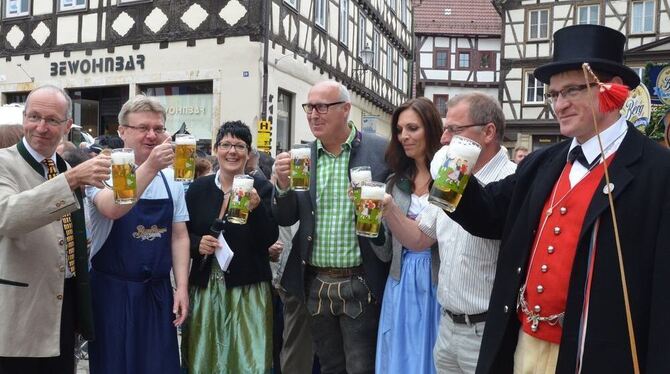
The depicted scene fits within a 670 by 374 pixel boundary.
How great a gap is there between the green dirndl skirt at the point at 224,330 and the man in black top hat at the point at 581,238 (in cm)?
165

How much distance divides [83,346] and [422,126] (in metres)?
3.64

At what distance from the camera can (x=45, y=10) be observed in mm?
13906

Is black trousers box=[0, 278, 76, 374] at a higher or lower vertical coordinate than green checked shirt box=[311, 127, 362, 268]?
lower

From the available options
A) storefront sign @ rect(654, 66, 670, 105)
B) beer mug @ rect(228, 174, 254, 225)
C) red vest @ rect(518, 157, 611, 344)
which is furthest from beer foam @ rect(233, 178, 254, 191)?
storefront sign @ rect(654, 66, 670, 105)

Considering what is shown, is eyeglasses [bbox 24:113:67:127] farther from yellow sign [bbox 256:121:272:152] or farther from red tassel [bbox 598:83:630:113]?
yellow sign [bbox 256:121:272:152]

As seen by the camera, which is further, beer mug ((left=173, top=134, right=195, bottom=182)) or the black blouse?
the black blouse

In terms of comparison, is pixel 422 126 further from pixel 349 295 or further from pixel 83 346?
pixel 83 346

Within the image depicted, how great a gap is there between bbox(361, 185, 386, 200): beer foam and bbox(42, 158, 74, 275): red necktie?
140 cm

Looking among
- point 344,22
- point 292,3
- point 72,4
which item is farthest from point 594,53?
point 344,22

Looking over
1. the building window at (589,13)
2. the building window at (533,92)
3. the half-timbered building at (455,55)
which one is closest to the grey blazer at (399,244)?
the building window at (589,13)

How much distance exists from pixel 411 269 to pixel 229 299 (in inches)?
46.9

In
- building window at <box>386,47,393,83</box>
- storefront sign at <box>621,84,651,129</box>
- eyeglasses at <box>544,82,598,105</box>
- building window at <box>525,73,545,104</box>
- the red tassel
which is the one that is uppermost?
building window at <box>386,47,393,83</box>

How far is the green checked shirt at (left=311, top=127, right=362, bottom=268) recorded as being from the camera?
10.7 feet

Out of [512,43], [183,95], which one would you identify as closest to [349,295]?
[183,95]
